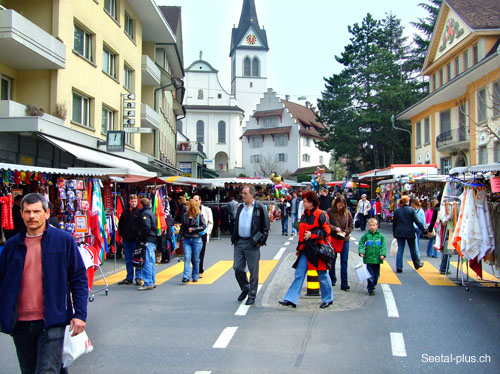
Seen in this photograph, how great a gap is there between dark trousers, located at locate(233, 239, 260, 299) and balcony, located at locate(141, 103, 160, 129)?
69.0 ft

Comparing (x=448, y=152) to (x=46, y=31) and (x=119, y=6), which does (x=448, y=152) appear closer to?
(x=119, y=6)

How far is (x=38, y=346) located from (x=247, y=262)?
4.76m

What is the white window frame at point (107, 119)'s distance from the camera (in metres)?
22.2

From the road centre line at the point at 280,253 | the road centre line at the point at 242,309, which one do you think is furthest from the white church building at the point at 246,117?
the road centre line at the point at 242,309

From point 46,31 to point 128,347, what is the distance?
14646mm

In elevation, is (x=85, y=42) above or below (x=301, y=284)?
above

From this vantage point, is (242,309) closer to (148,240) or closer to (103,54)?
(148,240)

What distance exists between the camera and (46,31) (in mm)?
17188

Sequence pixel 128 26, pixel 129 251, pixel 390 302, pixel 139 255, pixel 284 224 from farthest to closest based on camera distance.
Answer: pixel 128 26
pixel 284 224
pixel 129 251
pixel 139 255
pixel 390 302

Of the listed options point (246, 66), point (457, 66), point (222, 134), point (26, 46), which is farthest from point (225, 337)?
point (246, 66)

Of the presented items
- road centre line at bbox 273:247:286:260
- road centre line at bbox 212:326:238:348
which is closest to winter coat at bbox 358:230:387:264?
road centre line at bbox 212:326:238:348

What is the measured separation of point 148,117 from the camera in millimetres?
28250

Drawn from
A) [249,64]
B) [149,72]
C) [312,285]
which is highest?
[249,64]

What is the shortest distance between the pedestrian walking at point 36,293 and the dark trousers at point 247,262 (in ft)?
Result: 14.6
